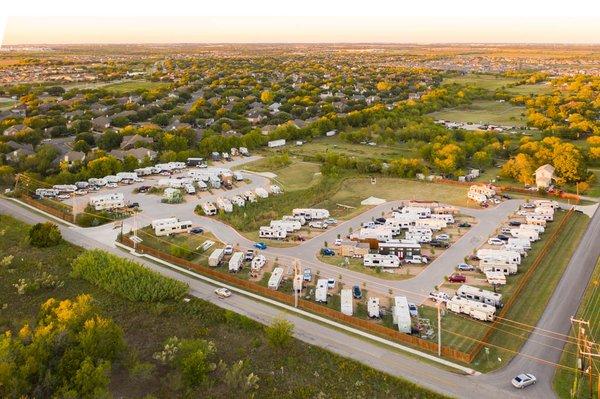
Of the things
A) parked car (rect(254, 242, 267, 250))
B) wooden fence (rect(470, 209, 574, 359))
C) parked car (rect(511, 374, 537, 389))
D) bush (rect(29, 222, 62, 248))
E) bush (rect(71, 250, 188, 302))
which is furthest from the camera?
bush (rect(29, 222, 62, 248))

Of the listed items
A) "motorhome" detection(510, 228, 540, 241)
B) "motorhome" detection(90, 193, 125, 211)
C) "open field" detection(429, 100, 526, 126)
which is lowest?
"motorhome" detection(510, 228, 540, 241)

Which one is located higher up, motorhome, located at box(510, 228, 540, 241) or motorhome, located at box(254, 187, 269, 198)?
motorhome, located at box(254, 187, 269, 198)

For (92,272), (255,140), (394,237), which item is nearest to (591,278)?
(394,237)

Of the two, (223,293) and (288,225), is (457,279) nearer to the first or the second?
(288,225)

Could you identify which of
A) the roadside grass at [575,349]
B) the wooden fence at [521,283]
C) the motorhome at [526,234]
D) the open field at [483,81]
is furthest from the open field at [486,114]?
the roadside grass at [575,349]

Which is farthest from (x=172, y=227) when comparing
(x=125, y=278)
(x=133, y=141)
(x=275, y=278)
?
(x=133, y=141)

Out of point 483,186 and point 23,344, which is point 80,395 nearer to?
point 23,344

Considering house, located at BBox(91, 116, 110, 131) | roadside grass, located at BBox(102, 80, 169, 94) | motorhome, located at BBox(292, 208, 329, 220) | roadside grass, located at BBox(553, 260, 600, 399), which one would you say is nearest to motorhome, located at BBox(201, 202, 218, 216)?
motorhome, located at BBox(292, 208, 329, 220)

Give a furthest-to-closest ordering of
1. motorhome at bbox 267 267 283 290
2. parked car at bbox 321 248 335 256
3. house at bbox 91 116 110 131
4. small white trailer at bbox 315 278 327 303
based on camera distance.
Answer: house at bbox 91 116 110 131 < parked car at bbox 321 248 335 256 < motorhome at bbox 267 267 283 290 < small white trailer at bbox 315 278 327 303

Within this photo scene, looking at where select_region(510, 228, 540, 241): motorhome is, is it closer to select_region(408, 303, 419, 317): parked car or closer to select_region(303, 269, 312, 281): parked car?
select_region(408, 303, 419, 317): parked car
